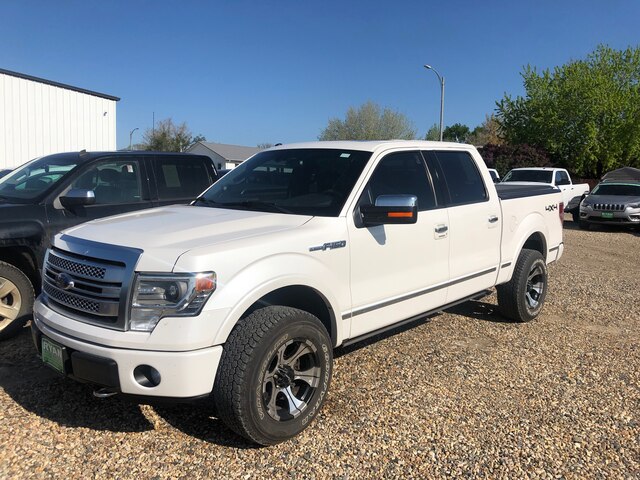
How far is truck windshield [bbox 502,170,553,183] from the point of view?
18.4m

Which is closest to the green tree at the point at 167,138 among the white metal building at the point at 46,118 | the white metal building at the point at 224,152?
the white metal building at the point at 224,152

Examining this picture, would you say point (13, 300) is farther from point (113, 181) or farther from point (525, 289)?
point (525, 289)

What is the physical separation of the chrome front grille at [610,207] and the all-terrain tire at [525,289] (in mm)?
11314

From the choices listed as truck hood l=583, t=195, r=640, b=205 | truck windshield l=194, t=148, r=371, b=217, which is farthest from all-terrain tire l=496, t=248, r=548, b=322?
truck hood l=583, t=195, r=640, b=205

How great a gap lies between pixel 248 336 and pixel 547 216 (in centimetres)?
440

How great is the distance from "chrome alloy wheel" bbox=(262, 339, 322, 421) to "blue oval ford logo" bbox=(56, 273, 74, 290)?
4.14 feet

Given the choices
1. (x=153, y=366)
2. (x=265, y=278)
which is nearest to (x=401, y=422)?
(x=265, y=278)

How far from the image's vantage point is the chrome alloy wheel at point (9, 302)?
4.76 m

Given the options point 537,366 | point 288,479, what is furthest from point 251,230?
point 537,366

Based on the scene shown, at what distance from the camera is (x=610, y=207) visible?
15.7 meters

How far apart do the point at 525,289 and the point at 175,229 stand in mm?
3885

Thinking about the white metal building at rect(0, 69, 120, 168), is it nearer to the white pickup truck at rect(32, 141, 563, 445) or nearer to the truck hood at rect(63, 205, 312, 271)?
the white pickup truck at rect(32, 141, 563, 445)

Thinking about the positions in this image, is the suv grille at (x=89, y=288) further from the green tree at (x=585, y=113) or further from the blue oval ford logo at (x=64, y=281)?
the green tree at (x=585, y=113)

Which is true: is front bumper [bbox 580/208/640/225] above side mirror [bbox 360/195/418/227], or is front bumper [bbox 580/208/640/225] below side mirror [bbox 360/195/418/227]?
below
